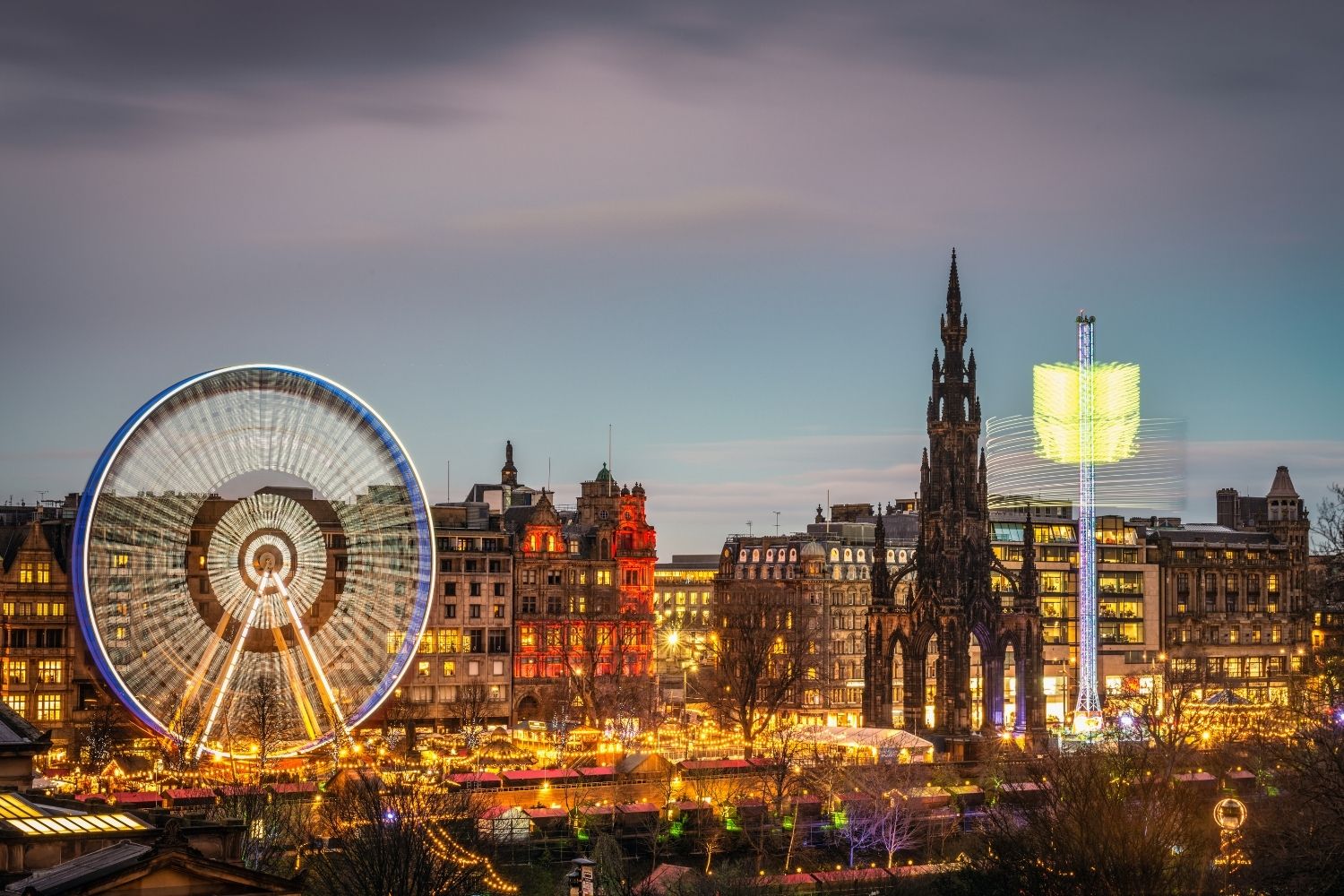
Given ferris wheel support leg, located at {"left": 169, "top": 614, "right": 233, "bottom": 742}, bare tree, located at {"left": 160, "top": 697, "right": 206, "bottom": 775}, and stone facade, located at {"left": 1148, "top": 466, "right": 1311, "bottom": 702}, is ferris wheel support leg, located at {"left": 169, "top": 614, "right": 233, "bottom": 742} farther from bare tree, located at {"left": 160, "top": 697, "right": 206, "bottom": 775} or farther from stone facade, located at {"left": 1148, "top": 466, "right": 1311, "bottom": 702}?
stone facade, located at {"left": 1148, "top": 466, "right": 1311, "bottom": 702}

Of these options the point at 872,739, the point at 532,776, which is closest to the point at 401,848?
the point at 532,776

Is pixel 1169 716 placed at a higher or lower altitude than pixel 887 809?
higher

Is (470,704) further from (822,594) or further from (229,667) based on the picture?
(229,667)

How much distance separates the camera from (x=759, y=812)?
79.4 meters

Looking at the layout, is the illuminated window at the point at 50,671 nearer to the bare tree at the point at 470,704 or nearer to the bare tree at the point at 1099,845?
the bare tree at the point at 470,704

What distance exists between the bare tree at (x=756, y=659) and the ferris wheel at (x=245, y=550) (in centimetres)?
2413

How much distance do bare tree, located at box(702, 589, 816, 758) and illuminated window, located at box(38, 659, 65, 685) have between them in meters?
39.8

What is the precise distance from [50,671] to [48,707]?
2.09 metres

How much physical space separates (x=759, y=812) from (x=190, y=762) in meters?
24.0

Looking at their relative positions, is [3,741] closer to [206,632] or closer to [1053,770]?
[206,632]

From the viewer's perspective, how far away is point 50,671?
111m

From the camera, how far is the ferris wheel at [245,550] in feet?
248

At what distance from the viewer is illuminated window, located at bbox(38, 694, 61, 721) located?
362ft

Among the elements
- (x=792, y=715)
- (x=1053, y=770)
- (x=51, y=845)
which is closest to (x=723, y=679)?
(x=792, y=715)
